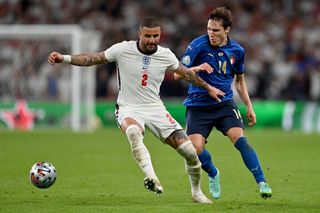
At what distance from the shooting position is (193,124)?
34.4 ft

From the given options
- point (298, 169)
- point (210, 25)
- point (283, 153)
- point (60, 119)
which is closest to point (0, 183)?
point (210, 25)

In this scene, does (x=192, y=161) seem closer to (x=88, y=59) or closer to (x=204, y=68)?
(x=204, y=68)

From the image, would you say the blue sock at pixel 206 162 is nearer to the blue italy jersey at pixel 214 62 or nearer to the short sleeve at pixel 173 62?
the blue italy jersey at pixel 214 62

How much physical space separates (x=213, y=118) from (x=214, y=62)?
0.71 meters

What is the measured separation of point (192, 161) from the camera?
32.4ft

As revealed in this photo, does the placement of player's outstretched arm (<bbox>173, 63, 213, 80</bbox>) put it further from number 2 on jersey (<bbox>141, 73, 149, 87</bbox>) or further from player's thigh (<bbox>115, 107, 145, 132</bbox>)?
player's thigh (<bbox>115, 107, 145, 132</bbox>)

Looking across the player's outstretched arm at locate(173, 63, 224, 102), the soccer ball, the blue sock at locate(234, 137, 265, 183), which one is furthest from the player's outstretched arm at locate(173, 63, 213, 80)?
the soccer ball

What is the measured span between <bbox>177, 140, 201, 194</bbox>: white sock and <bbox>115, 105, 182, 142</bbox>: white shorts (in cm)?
26

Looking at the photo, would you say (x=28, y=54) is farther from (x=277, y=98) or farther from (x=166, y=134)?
(x=166, y=134)

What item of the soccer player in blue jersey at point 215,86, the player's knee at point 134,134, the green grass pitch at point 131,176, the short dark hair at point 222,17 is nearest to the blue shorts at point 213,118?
the soccer player in blue jersey at point 215,86

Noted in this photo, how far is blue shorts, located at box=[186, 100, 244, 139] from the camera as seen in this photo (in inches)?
410

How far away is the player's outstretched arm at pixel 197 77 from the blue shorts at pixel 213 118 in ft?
1.28

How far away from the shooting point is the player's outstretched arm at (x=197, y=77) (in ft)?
32.7

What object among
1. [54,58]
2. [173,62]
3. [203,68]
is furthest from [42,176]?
[203,68]
